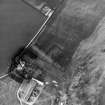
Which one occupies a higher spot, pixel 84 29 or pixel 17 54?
pixel 17 54

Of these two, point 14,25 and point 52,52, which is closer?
point 14,25

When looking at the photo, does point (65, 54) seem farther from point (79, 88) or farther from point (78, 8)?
point (78, 8)

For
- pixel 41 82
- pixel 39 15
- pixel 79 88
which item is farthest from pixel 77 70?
pixel 39 15

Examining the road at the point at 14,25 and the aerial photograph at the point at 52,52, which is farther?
the aerial photograph at the point at 52,52

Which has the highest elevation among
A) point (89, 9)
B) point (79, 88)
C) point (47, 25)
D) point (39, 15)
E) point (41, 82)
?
point (39, 15)

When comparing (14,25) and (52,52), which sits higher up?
(14,25)

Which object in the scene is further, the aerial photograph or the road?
the aerial photograph

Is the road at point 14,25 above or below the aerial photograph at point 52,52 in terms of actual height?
above

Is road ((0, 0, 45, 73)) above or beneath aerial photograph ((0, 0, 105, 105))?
above
